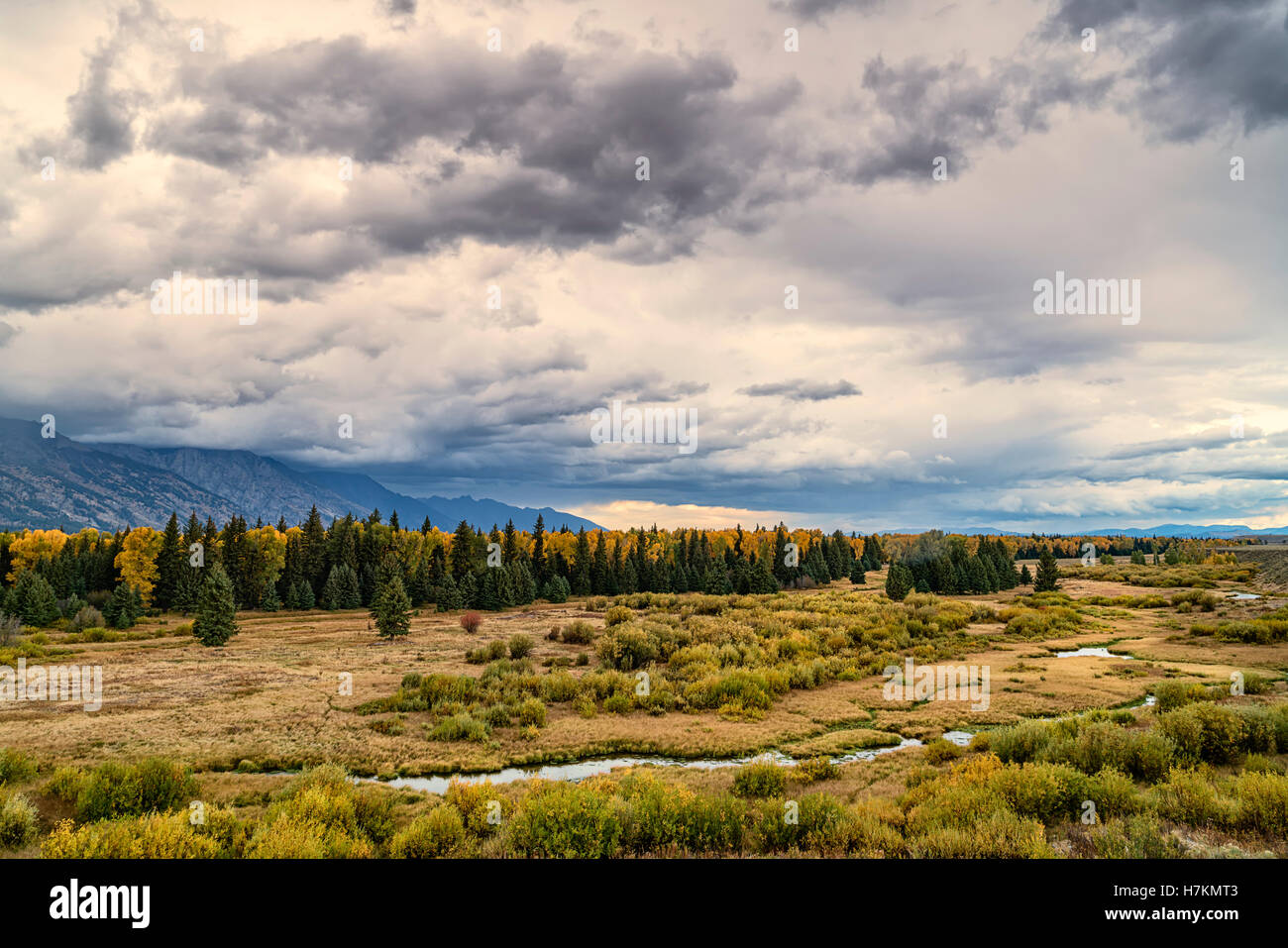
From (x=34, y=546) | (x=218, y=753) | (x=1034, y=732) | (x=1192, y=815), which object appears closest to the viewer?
(x=1192, y=815)

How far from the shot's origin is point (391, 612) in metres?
56.8

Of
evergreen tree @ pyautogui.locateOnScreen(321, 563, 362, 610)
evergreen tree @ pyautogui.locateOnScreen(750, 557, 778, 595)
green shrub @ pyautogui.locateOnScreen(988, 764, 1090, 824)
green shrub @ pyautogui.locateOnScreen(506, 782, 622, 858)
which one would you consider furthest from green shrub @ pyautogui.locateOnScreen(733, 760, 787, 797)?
evergreen tree @ pyautogui.locateOnScreen(321, 563, 362, 610)

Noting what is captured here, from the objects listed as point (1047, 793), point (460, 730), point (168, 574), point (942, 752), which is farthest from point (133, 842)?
point (168, 574)

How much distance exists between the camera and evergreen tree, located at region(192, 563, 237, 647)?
171 ft

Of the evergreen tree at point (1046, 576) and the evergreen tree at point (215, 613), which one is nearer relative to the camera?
the evergreen tree at point (215, 613)

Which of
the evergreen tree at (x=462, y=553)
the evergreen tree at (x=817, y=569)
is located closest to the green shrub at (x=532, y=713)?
the evergreen tree at (x=462, y=553)

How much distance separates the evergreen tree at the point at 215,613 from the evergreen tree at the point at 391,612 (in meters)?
12.4

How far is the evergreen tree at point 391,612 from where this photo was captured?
56438 millimetres

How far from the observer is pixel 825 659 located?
40.2 metres

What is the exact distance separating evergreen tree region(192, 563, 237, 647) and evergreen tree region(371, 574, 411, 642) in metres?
12.4

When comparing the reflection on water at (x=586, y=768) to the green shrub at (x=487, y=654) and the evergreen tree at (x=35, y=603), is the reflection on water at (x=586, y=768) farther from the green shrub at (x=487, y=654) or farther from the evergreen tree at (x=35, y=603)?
the evergreen tree at (x=35, y=603)

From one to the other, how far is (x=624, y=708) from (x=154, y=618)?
73017 mm
